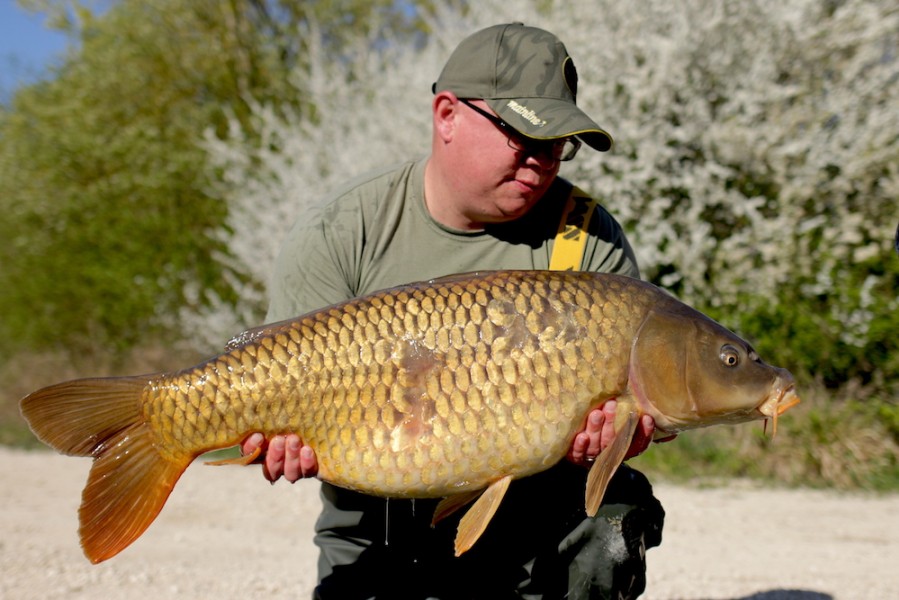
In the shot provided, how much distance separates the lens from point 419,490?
199 centimetres

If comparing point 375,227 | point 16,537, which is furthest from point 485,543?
point 16,537

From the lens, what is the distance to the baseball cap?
2.24 m

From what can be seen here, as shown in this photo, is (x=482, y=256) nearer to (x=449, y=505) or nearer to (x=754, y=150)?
(x=449, y=505)

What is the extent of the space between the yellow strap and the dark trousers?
491 mm

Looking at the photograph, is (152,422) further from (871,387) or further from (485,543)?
(871,387)

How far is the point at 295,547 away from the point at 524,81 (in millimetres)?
2509

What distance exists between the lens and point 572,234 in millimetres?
2492

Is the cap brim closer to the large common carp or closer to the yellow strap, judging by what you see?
the yellow strap

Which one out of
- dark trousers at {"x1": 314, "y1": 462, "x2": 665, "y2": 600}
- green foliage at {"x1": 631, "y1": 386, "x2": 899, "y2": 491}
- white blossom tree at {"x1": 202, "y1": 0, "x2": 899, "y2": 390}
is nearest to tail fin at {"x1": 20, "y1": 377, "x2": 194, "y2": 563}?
dark trousers at {"x1": 314, "y1": 462, "x2": 665, "y2": 600}

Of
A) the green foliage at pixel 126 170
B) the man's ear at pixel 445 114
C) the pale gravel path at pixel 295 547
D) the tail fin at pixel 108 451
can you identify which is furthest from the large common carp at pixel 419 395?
the green foliage at pixel 126 170

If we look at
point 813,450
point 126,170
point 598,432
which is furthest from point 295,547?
point 126,170

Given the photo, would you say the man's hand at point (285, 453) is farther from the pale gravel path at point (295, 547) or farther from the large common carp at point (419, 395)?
the pale gravel path at point (295, 547)

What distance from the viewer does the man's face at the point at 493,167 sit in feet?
7.52

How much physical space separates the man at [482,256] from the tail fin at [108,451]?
0.51m
